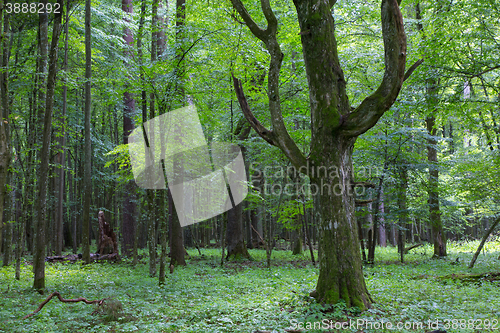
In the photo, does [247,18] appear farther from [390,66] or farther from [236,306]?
[236,306]

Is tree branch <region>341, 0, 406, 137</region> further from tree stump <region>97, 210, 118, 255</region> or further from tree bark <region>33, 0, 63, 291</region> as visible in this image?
tree stump <region>97, 210, 118, 255</region>

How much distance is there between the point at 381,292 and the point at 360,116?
11.7 ft

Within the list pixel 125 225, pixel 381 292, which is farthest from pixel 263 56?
pixel 125 225

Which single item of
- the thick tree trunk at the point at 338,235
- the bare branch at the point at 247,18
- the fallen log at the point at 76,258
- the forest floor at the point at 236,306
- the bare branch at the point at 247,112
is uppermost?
the bare branch at the point at 247,18

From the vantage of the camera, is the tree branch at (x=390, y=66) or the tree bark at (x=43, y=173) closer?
the tree branch at (x=390, y=66)

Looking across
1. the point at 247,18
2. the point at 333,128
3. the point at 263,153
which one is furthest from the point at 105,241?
the point at 333,128

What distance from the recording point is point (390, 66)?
460cm

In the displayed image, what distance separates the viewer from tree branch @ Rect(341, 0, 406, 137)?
456 centimetres

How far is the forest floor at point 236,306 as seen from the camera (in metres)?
4.30

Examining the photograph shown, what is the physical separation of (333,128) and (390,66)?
120cm

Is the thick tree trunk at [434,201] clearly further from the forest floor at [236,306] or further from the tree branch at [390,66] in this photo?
the tree branch at [390,66]

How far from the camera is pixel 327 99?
512 cm

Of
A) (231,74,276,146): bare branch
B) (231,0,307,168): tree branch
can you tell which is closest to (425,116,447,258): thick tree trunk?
(231,0,307,168): tree branch

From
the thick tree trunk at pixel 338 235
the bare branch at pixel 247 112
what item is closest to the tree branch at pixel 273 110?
the bare branch at pixel 247 112
